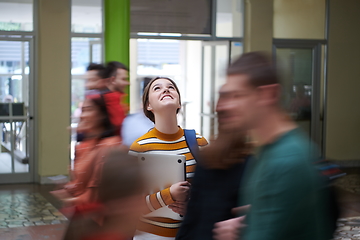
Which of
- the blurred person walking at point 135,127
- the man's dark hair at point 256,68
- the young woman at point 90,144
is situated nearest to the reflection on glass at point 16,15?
the blurred person walking at point 135,127

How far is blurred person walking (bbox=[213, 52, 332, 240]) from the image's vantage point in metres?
1.21

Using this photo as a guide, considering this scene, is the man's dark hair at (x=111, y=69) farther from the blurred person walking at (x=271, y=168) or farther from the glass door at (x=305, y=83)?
the glass door at (x=305, y=83)

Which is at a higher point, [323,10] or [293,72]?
[323,10]

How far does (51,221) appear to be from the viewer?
18.8 feet

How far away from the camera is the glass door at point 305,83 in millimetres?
9641

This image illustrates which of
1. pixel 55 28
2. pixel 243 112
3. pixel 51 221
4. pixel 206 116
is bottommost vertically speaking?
pixel 51 221

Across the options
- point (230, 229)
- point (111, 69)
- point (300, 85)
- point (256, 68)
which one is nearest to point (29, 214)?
point (111, 69)

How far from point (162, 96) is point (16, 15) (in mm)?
6506

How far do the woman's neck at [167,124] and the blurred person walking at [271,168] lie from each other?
0.85 metres

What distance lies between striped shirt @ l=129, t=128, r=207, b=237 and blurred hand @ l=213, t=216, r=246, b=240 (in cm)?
57

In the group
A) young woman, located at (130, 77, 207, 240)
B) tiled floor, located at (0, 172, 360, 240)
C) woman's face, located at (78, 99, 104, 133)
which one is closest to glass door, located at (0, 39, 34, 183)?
tiled floor, located at (0, 172, 360, 240)

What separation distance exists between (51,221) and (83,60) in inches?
136

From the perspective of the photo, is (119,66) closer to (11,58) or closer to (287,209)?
(287,209)

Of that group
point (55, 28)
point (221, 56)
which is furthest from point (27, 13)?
point (221, 56)
